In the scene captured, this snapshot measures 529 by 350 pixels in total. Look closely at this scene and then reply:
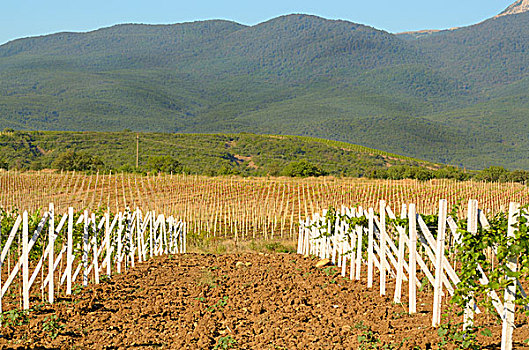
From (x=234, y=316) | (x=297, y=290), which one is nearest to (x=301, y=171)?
(x=297, y=290)

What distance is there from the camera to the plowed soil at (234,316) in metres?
5.97

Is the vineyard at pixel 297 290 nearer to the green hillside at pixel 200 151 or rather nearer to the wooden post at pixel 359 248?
the wooden post at pixel 359 248

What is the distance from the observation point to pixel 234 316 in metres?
7.25

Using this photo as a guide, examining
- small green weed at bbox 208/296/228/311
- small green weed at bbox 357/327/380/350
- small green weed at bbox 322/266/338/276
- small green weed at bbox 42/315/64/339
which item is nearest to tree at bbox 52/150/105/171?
small green weed at bbox 322/266/338/276

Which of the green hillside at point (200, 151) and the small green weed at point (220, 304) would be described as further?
the green hillside at point (200, 151)

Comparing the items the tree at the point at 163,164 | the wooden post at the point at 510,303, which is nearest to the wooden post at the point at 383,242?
the wooden post at the point at 510,303

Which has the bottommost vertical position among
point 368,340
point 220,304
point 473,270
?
point 220,304

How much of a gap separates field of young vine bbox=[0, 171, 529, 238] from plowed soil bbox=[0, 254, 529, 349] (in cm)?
1204

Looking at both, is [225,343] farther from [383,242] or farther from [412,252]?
[383,242]

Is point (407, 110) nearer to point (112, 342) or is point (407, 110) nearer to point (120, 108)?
point (120, 108)

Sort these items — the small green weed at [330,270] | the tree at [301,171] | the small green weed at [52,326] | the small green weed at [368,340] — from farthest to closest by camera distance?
the tree at [301,171] < the small green weed at [330,270] < the small green weed at [52,326] < the small green weed at [368,340]

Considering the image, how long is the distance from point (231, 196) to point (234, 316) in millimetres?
22260

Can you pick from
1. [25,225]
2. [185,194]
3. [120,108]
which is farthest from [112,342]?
[120,108]

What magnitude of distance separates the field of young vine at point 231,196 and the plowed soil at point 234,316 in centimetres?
1204
